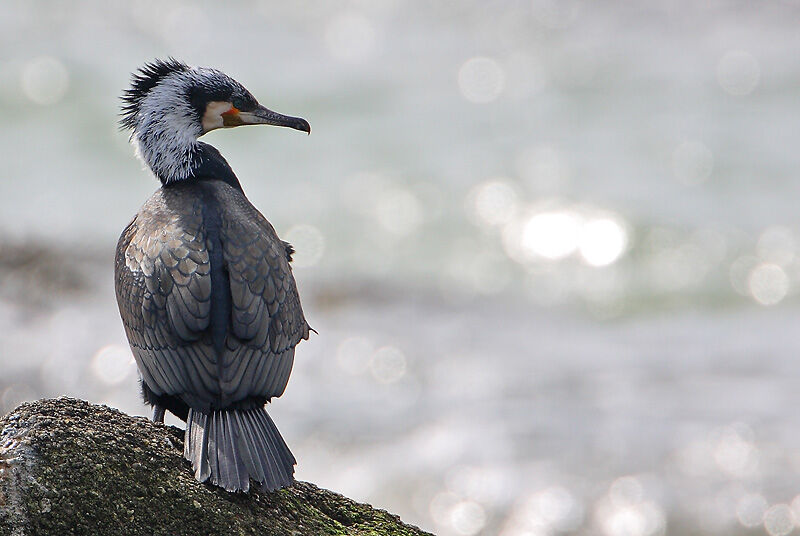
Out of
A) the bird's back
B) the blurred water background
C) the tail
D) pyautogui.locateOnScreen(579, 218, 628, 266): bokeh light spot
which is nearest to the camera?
the tail

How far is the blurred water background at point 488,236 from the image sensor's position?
1057cm

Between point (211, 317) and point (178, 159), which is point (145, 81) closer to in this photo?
point (178, 159)

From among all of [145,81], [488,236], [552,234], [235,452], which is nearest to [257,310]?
[235,452]

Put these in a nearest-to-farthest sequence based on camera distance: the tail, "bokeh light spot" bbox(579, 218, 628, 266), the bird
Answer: the tail
the bird
"bokeh light spot" bbox(579, 218, 628, 266)

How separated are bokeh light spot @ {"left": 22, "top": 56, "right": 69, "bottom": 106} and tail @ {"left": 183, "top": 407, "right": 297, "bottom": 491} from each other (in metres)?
15.7

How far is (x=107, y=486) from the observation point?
3.87 metres

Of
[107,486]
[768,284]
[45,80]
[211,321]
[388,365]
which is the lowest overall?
[107,486]

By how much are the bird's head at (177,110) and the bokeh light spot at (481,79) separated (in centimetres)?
1367

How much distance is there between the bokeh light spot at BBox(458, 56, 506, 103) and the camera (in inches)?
766

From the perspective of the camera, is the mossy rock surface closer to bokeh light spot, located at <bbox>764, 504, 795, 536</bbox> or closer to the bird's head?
the bird's head

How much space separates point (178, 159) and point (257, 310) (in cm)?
127

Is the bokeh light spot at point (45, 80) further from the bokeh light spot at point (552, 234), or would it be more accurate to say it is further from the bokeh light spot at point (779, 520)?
the bokeh light spot at point (779, 520)

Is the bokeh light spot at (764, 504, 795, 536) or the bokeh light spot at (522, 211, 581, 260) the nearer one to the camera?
the bokeh light spot at (764, 504, 795, 536)

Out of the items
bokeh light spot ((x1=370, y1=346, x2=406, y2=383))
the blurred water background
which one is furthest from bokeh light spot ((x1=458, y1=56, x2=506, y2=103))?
bokeh light spot ((x1=370, y1=346, x2=406, y2=383))
